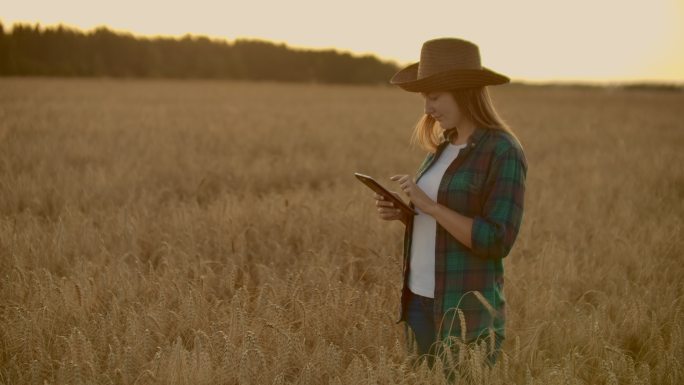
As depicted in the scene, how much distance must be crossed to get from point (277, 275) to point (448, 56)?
7.04 ft

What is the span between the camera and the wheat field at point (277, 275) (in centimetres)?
240

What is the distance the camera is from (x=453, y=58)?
2199 millimetres

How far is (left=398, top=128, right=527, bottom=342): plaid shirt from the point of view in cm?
203

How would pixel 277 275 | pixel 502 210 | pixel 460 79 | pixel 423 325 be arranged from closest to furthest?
pixel 502 210 < pixel 460 79 < pixel 423 325 < pixel 277 275

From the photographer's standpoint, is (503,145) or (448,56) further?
(448,56)

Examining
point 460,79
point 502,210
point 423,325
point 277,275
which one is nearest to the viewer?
point 502,210

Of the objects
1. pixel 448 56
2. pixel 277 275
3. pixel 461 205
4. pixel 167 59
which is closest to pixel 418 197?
pixel 461 205

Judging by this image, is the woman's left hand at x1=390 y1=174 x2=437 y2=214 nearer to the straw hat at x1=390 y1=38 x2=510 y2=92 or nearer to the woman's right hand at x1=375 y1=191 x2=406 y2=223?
the woman's right hand at x1=375 y1=191 x2=406 y2=223

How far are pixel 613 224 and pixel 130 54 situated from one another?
67271mm

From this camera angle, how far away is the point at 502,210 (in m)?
2.02

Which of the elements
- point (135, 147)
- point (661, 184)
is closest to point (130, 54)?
point (135, 147)

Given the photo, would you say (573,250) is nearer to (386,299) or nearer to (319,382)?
(386,299)

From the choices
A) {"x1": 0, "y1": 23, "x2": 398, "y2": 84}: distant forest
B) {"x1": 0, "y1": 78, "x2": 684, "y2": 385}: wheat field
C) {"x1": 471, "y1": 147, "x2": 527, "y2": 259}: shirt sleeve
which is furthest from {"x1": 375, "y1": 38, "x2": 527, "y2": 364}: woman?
{"x1": 0, "y1": 23, "x2": 398, "y2": 84}: distant forest

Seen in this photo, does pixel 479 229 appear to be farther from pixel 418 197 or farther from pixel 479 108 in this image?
pixel 479 108
